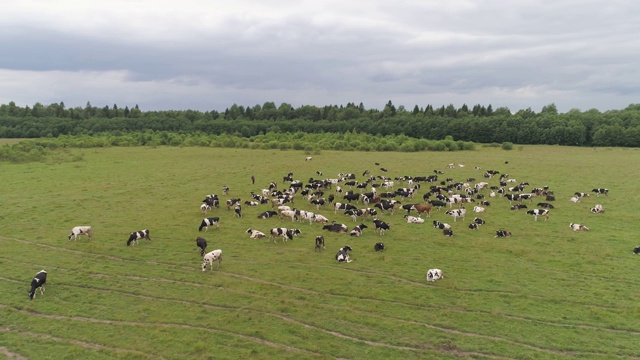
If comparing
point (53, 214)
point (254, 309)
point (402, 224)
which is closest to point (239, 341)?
point (254, 309)

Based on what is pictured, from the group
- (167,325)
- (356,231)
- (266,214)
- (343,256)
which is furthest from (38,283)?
(356,231)

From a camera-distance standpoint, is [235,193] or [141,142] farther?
[141,142]

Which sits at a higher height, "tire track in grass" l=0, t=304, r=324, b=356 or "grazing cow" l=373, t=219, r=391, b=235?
"grazing cow" l=373, t=219, r=391, b=235

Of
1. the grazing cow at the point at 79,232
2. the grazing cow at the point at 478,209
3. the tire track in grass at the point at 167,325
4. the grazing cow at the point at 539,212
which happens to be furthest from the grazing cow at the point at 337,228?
the grazing cow at the point at 79,232

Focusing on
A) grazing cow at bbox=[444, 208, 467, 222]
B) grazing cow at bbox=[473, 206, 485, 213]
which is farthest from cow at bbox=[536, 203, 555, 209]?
grazing cow at bbox=[444, 208, 467, 222]

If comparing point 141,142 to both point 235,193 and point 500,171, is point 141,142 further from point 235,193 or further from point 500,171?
point 500,171

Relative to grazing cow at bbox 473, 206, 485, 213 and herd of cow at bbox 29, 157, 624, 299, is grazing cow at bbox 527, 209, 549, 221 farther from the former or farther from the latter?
grazing cow at bbox 473, 206, 485, 213

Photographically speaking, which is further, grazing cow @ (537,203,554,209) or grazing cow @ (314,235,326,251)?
grazing cow @ (537,203,554,209)

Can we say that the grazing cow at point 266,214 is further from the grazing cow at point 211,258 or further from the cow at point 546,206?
the cow at point 546,206
